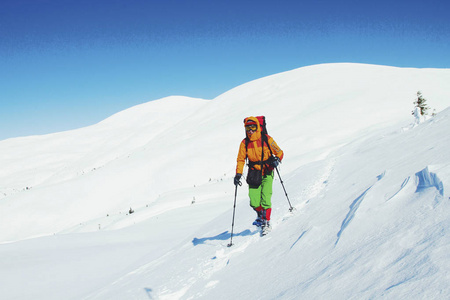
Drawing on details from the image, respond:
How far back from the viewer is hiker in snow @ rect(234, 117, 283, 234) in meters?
5.27

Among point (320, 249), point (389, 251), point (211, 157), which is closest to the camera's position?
point (389, 251)

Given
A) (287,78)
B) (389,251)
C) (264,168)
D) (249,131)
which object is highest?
(287,78)

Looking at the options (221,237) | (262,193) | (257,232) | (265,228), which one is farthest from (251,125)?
(221,237)

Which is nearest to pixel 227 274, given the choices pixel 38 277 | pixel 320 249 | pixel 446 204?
pixel 320 249

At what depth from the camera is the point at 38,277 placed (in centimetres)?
563

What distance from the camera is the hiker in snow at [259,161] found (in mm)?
5273

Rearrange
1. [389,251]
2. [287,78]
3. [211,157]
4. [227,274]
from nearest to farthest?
[389,251] → [227,274] → [211,157] → [287,78]

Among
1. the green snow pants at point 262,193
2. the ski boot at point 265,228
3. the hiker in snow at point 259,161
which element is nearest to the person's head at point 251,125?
the hiker in snow at point 259,161

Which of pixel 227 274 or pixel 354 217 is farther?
pixel 227 274

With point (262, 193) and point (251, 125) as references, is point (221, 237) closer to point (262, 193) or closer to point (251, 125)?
point (262, 193)

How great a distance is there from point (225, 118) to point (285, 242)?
29505 millimetres

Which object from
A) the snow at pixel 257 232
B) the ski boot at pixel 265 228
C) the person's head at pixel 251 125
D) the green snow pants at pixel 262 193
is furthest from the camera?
the green snow pants at pixel 262 193

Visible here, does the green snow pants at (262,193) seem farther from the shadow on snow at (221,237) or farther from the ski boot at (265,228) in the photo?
the shadow on snow at (221,237)

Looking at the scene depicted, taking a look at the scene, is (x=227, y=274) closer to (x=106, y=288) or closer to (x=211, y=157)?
(x=106, y=288)
